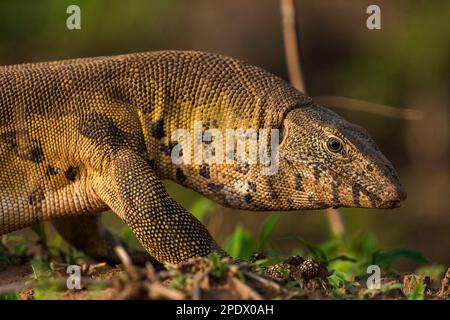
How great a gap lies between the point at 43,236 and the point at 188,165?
6.34ft

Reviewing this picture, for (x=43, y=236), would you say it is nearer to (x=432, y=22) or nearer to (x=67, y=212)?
(x=67, y=212)

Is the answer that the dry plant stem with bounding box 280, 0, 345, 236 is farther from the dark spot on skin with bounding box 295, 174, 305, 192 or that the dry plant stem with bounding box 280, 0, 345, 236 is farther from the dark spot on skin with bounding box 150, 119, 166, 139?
the dark spot on skin with bounding box 150, 119, 166, 139

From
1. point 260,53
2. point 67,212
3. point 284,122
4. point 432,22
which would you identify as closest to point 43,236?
point 67,212

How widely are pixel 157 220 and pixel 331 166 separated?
144 centimetres

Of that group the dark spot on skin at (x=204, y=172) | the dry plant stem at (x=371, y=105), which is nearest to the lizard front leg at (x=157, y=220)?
the dark spot on skin at (x=204, y=172)

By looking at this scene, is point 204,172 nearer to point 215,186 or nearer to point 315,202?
point 215,186

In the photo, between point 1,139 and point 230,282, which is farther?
point 1,139

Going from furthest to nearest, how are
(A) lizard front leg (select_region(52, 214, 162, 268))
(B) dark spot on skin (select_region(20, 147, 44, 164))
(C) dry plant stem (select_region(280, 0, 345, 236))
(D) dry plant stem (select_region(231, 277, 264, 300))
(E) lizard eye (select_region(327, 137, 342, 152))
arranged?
1. (C) dry plant stem (select_region(280, 0, 345, 236))
2. (A) lizard front leg (select_region(52, 214, 162, 268))
3. (B) dark spot on skin (select_region(20, 147, 44, 164))
4. (E) lizard eye (select_region(327, 137, 342, 152))
5. (D) dry plant stem (select_region(231, 277, 264, 300))

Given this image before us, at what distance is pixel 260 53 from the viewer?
21.4 m

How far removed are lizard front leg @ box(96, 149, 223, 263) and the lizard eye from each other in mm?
1184

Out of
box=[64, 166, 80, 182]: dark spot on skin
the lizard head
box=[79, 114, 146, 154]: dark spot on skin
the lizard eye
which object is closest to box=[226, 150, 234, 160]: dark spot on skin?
the lizard head

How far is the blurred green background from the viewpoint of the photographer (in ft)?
66.2

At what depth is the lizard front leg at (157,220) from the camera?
783cm

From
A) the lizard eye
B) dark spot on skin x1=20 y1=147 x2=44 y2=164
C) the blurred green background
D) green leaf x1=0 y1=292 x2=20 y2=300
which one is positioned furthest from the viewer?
the blurred green background
